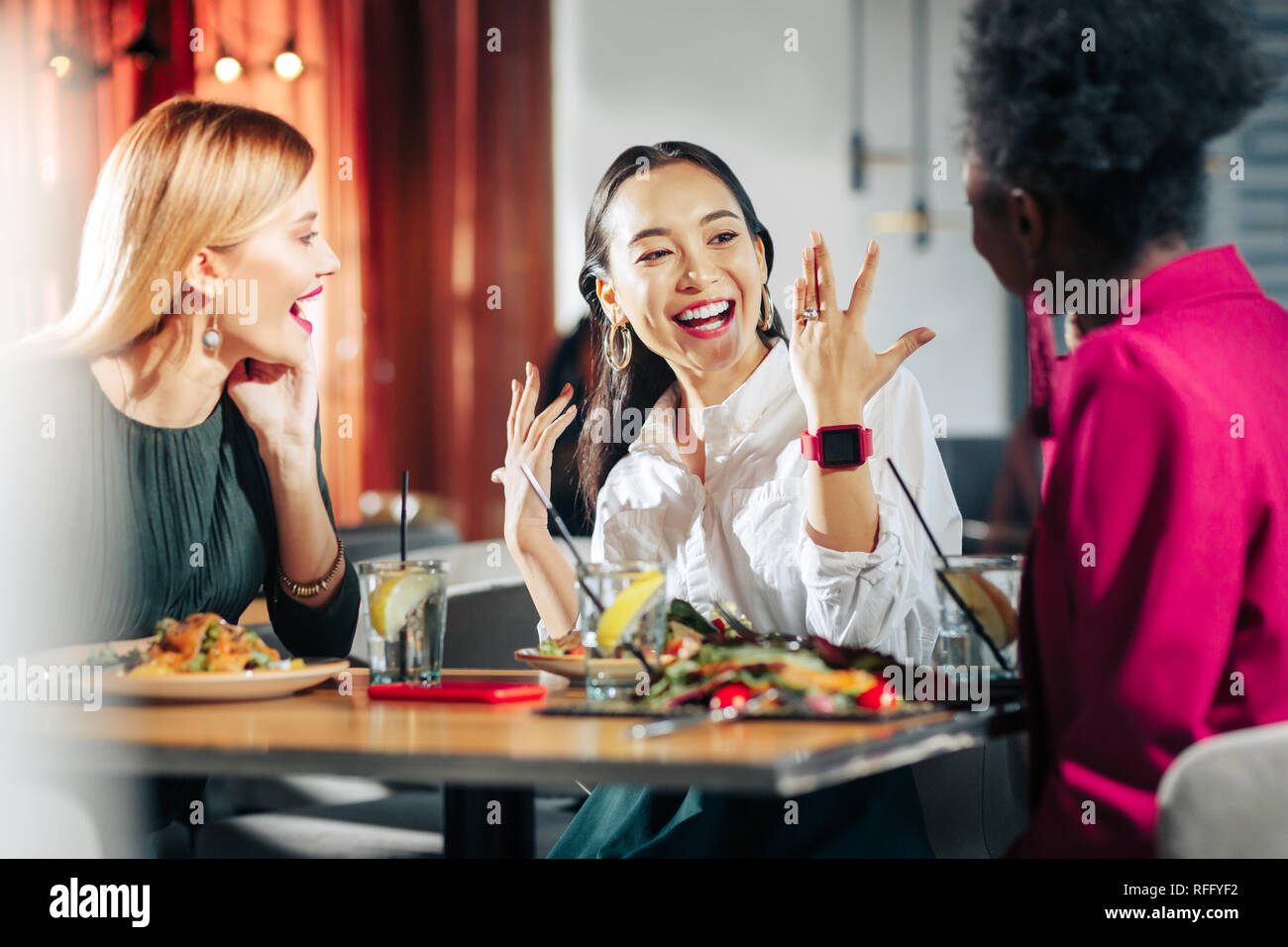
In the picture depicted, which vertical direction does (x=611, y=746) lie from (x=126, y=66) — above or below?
below

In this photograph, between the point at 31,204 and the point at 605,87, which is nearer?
the point at 31,204

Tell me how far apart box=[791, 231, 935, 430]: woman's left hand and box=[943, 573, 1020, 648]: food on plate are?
0.33 meters

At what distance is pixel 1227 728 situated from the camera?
1164mm

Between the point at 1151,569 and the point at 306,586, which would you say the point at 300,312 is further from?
the point at 1151,569

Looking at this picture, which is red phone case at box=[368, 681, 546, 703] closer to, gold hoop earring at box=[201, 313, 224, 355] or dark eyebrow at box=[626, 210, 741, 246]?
gold hoop earring at box=[201, 313, 224, 355]

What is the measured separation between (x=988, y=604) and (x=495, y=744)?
0.55 metres

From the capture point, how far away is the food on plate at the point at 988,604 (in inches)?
55.3

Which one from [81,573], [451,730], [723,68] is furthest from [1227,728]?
[723,68]

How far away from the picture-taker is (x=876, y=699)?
49.9 inches

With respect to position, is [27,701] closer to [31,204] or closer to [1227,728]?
[1227,728]

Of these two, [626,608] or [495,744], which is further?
[626,608]

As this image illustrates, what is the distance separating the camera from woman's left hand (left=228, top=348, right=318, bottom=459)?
1.99m

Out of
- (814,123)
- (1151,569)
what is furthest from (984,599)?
(814,123)

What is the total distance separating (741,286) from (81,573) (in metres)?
0.97
